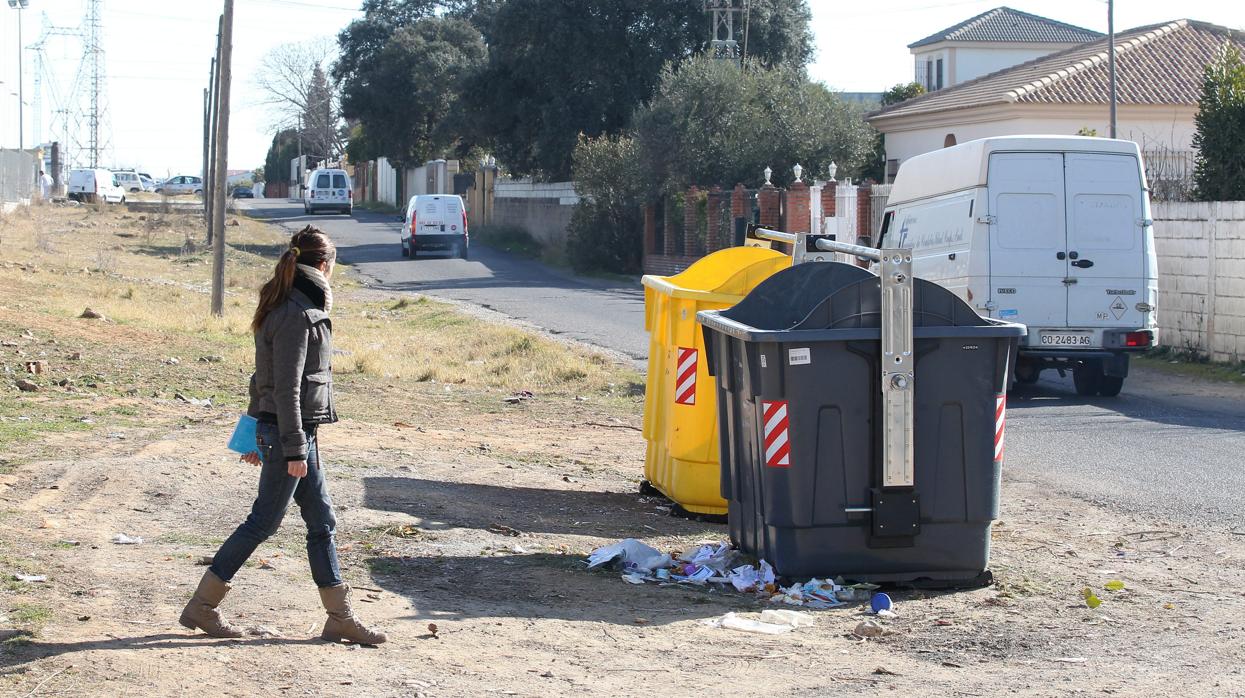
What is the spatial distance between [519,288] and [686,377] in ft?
71.6

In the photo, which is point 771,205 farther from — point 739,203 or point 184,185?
point 184,185

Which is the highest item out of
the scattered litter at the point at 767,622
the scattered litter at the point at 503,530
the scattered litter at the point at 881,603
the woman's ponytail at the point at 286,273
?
the woman's ponytail at the point at 286,273

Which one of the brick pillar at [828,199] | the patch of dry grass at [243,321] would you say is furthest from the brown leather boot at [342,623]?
the brick pillar at [828,199]

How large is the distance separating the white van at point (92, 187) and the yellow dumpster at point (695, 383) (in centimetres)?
6290

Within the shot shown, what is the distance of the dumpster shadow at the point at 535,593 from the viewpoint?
589cm

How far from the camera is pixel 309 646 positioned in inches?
205

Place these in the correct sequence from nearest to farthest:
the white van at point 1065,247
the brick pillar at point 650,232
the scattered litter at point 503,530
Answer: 1. the scattered litter at point 503,530
2. the white van at point 1065,247
3. the brick pillar at point 650,232

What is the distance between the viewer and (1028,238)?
13.6 m

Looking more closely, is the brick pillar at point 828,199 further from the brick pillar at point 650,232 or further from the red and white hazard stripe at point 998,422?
the red and white hazard stripe at point 998,422

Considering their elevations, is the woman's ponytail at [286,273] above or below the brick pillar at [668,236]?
below

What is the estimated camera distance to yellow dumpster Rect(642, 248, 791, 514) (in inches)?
319

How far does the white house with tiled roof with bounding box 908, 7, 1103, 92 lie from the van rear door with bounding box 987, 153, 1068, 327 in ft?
193

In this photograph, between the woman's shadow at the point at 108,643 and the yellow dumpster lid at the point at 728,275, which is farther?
the yellow dumpster lid at the point at 728,275

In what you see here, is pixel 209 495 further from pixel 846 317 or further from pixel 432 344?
pixel 432 344
